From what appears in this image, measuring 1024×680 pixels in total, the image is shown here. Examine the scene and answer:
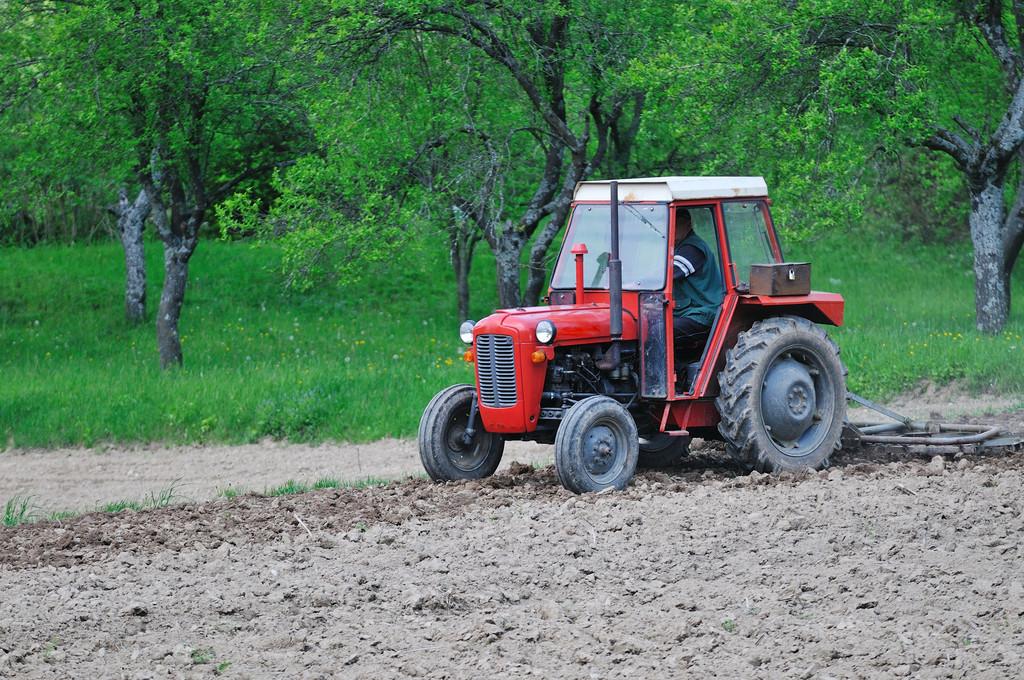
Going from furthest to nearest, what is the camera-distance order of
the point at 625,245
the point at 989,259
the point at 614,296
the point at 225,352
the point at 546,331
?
1. the point at 225,352
2. the point at 989,259
3. the point at 625,245
4. the point at 614,296
5. the point at 546,331

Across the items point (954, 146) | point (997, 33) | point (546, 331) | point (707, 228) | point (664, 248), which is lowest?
point (546, 331)

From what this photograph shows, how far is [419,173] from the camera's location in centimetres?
1727

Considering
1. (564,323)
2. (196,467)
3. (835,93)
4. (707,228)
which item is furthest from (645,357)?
(835,93)

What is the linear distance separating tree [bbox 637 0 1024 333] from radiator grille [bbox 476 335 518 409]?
7.32 metres

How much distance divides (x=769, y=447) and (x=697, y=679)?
160 inches

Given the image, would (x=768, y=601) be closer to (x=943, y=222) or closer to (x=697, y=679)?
(x=697, y=679)

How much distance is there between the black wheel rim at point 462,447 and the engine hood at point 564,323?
31.5 inches

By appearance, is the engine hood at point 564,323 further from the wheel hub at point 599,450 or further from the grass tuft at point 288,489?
the grass tuft at point 288,489

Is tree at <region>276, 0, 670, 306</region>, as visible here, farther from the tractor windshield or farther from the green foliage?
the tractor windshield

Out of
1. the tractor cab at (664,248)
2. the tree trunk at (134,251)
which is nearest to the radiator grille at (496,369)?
the tractor cab at (664,248)

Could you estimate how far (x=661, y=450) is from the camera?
10.3 meters

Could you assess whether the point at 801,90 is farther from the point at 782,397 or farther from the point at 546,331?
the point at 546,331

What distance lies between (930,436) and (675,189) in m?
3.10

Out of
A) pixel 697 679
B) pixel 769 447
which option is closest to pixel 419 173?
pixel 769 447
